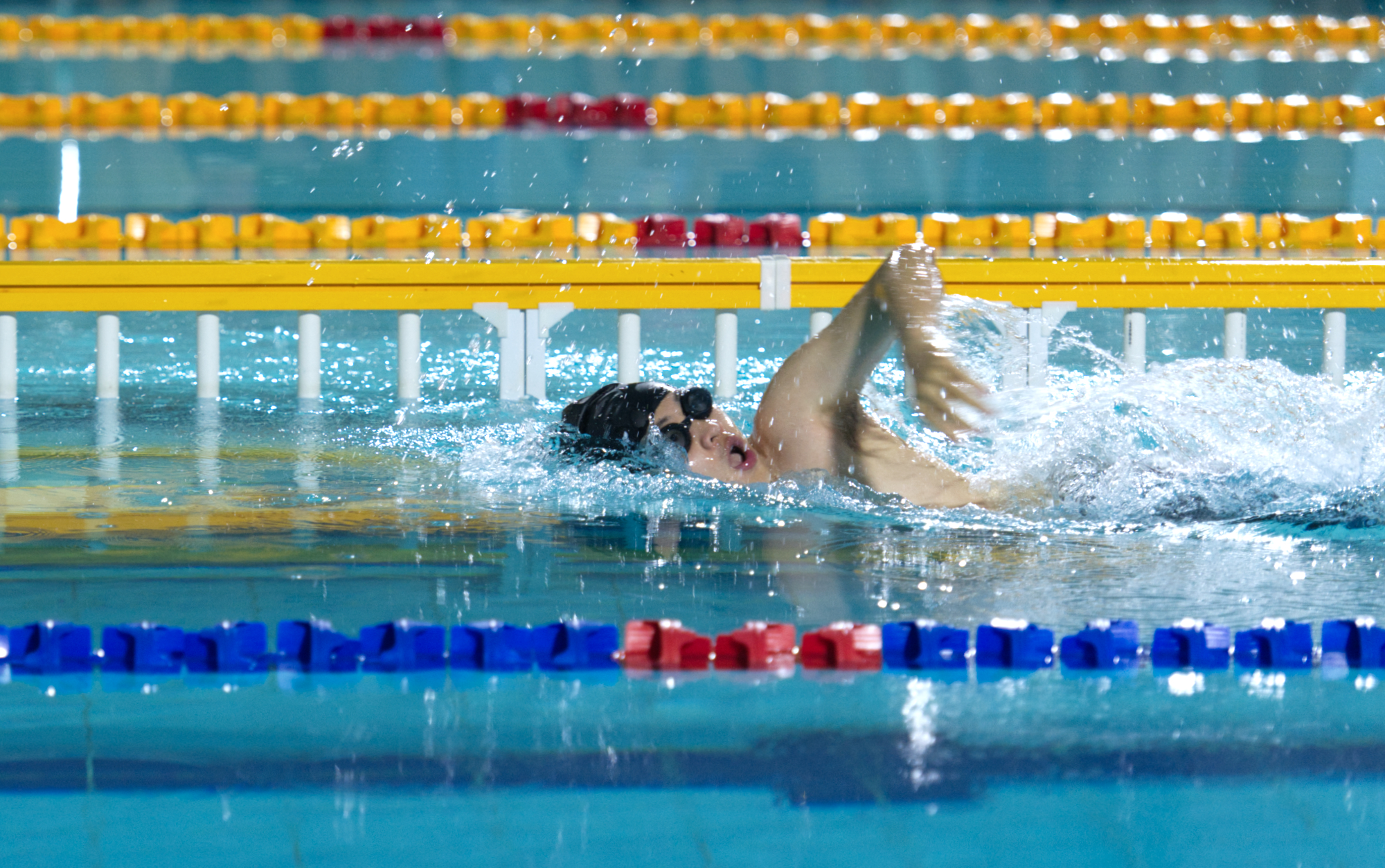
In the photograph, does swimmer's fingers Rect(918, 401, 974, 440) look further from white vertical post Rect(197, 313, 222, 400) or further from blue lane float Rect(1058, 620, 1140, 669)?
white vertical post Rect(197, 313, 222, 400)

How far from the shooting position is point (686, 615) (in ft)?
7.50

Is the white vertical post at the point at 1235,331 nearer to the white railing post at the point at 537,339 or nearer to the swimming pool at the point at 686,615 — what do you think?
the swimming pool at the point at 686,615

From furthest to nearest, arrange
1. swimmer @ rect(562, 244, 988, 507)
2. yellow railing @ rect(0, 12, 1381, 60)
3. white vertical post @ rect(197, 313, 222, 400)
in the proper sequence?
1. yellow railing @ rect(0, 12, 1381, 60)
2. white vertical post @ rect(197, 313, 222, 400)
3. swimmer @ rect(562, 244, 988, 507)

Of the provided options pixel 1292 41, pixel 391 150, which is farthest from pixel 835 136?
pixel 1292 41

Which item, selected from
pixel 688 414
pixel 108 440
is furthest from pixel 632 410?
pixel 108 440

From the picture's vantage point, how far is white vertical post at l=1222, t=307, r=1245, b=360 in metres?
5.00

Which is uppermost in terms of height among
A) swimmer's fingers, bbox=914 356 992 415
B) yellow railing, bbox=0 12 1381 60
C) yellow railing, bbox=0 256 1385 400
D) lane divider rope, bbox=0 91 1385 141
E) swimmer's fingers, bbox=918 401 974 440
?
yellow railing, bbox=0 12 1381 60

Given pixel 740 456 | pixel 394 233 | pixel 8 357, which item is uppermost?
pixel 394 233

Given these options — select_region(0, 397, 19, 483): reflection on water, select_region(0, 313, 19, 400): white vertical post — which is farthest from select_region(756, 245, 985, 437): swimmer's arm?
select_region(0, 313, 19, 400): white vertical post

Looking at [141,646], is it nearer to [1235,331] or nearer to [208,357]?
[208,357]

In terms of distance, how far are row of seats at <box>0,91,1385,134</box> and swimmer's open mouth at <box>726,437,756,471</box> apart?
4.10 metres

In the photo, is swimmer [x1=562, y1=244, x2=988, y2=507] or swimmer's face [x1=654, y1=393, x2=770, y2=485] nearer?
swimmer [x1=562, y1=244, x2=988, y2=507]

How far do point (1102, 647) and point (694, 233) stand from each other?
3.48 m

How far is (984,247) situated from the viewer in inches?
211
